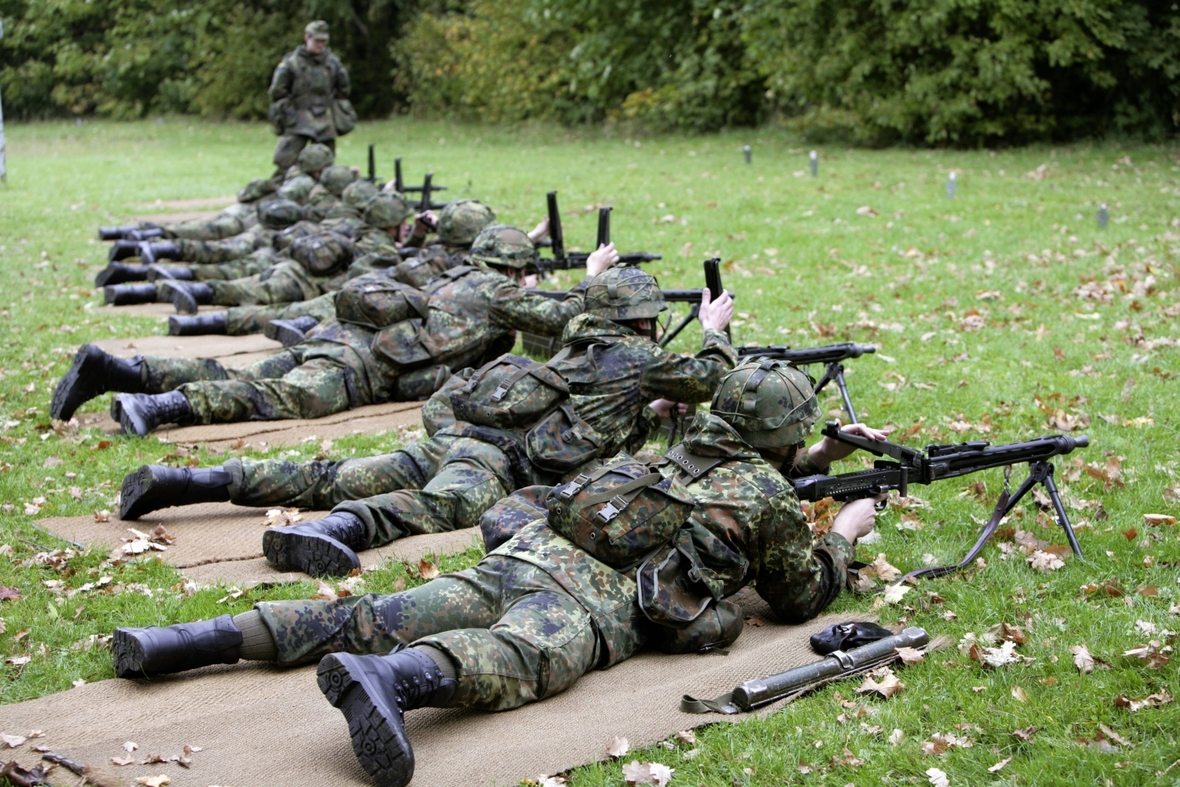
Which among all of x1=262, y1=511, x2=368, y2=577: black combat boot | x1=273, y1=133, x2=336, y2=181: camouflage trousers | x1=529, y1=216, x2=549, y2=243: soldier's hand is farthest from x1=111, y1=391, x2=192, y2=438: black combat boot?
x1=273, y1=133, x2=336, y2=181: camouflage trousers

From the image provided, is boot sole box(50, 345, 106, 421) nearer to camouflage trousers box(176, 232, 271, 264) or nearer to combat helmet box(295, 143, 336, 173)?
camouflage trousers box(176, 232, 271, 264)

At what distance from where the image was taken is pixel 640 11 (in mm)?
27703

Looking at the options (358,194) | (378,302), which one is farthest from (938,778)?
(358,194)

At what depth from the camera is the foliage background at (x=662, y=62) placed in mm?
20578

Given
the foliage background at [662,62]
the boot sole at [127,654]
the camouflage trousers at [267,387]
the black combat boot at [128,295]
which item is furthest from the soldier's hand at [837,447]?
the foliage background at [662,62]

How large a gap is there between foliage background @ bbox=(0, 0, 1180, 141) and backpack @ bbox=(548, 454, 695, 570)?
1709 cm

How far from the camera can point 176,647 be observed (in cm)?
502

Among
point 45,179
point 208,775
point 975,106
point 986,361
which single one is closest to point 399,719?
point 208,775

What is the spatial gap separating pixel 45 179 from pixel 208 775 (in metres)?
23.2

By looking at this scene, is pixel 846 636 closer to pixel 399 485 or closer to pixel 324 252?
pixel 399 485

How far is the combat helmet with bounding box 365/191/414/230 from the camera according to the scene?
12.5m

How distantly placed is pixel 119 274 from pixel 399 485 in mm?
8672

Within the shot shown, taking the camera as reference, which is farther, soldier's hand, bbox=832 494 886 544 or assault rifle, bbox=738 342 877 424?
assault rifle, bbox=738 342 877 424

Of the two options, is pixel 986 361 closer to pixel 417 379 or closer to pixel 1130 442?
pixel 1130 442
